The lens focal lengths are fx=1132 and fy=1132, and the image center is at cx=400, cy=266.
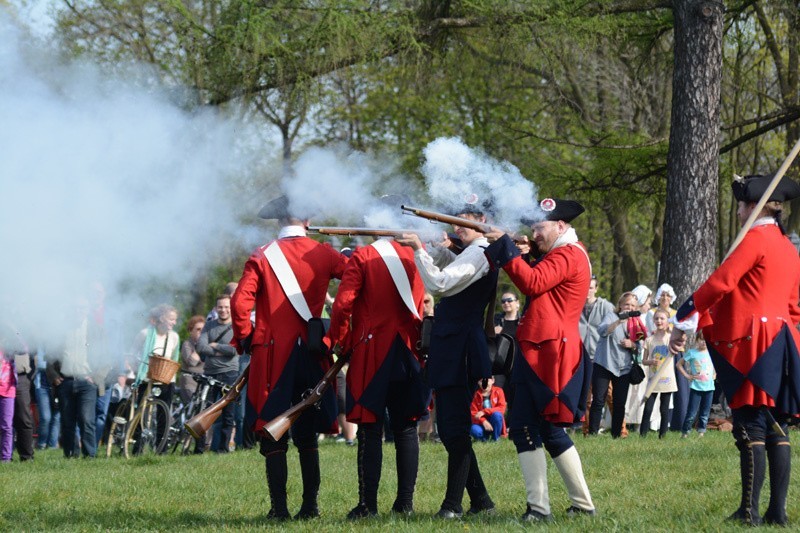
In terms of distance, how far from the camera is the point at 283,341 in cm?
781

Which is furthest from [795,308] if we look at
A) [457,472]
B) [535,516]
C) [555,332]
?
[457,472]

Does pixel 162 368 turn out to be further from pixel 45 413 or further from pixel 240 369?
pixel 45 413

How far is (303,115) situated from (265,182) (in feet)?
14.8

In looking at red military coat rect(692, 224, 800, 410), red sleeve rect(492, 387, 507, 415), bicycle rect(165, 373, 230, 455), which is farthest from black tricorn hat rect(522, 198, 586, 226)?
bicycle rect(165, 373, 230, 455)

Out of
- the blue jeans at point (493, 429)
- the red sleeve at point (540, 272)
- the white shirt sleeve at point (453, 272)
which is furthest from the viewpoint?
the blue jeans at point (493, 429)

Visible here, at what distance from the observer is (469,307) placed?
24.8 feet

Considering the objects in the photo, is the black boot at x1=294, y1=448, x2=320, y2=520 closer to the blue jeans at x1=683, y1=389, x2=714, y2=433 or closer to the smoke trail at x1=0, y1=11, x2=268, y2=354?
the smoke trail at x1=0, y1=11, x2=268, y2=354

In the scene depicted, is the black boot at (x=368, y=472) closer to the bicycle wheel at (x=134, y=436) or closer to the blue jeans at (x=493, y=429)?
the blue jeans at (x=493, y=429)

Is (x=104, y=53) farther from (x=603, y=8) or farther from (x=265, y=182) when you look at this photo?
(x=603, y=8)

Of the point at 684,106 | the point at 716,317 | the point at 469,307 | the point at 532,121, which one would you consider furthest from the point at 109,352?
the point at 532,121

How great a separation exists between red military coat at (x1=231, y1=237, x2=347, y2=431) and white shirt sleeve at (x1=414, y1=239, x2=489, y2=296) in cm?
91

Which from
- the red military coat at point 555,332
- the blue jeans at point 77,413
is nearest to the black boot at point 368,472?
the red military coat at point 555,332

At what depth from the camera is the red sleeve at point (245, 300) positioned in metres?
7.67

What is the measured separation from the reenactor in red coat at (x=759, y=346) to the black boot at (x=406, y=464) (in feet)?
6.93
